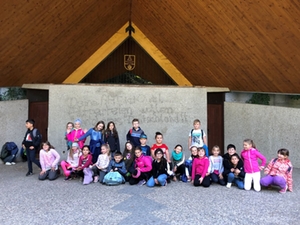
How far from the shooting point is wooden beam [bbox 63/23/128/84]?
1173 centimetres

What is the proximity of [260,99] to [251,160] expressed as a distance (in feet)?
13.1

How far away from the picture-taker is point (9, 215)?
15.8 feet

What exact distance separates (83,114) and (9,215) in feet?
17.3

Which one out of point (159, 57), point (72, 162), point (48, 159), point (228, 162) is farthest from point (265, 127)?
point (48, 159)

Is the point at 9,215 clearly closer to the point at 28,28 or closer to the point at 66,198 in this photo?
the point at 66,198

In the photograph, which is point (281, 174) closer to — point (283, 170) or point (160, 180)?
point (283, 170)

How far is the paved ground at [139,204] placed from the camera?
15.2ft

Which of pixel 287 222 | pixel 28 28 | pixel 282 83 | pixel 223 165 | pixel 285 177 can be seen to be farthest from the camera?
pixel 282 83

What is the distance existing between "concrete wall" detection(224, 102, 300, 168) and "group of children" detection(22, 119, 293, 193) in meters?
2.46

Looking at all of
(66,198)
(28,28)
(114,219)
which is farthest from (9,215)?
(28,28)

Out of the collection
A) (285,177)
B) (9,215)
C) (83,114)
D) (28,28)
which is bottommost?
(9,215)

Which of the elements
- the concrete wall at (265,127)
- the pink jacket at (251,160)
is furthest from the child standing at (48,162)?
the concrete wall at (265,127)

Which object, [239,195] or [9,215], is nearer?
[9,215]

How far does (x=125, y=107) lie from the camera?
32.4 feet
